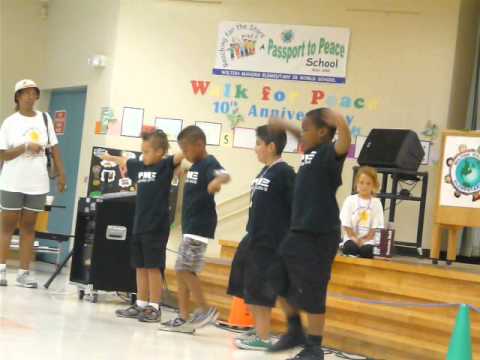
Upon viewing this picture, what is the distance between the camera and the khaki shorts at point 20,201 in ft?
23.5

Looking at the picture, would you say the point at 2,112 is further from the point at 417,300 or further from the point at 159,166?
the point at 417,300

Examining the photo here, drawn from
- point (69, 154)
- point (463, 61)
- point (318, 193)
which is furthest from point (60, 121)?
point (318, 193)

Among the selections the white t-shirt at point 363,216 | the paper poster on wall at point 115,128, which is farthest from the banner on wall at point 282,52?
the white t-shirt at point 363,216

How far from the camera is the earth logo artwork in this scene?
6.45 metres

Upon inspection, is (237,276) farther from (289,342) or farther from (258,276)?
(289,342)

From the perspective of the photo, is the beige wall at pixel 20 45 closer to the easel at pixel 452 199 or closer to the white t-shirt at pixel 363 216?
the white t-shirt at pixel 363 216

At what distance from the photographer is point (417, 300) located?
571 cm

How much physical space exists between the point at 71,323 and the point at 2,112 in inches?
220

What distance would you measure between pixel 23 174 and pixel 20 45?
13.2 feet

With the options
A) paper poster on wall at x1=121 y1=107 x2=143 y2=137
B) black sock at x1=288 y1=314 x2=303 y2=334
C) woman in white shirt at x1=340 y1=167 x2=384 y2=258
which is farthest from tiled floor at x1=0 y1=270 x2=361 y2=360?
paper poster on wall at x1=121 y1=107 x2=143 y2=137

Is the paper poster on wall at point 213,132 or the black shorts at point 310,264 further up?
the paper poster on wall at point 213,132

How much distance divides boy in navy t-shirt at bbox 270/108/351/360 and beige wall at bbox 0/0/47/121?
6994 mm

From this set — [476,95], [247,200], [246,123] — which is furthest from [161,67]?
[476,95]

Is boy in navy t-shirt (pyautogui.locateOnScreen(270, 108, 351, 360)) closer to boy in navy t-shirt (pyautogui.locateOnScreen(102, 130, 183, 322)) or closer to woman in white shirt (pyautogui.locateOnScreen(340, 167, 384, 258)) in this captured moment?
boy in navy t-shirt (pyautogui.locateOnScreen(102, 130, 183, 322))
